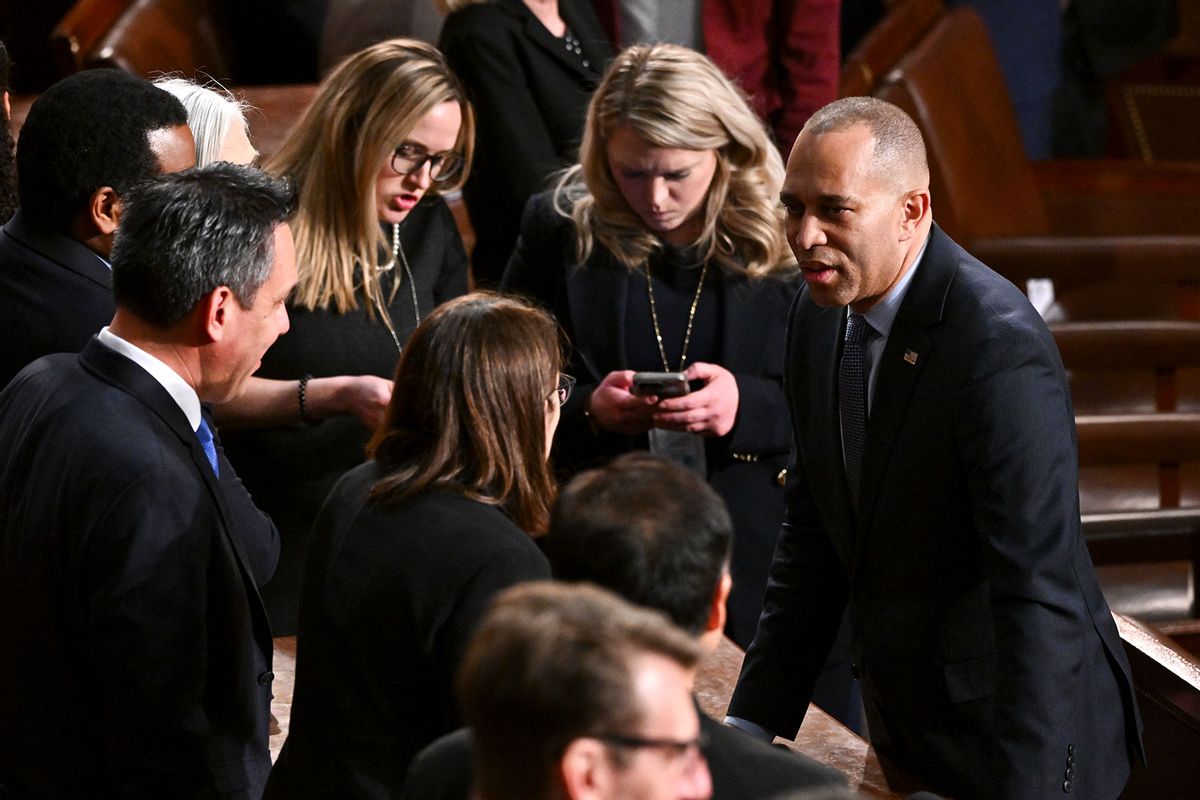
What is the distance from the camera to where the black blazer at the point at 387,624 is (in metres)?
1.78

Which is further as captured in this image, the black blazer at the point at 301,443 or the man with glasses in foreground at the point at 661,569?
the black blazer at the point at 301,443

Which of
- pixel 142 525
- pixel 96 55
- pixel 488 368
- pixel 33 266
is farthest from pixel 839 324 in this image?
pixel 96 55

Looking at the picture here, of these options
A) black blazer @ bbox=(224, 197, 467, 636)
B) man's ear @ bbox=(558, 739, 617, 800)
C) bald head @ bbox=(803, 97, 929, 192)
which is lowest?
black blazer @ bbox=(224, 197, 467, 636)

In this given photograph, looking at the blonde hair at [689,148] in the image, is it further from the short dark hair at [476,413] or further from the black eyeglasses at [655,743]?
the black eyeglasses at [655,743]

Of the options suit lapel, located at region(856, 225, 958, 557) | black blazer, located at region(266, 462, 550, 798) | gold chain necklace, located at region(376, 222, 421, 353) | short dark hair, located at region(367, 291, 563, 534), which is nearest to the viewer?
black blazer, located at region(266, 462, 550, 798)

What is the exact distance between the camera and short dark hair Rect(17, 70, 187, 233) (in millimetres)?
2389

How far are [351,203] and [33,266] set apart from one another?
2.80 feet

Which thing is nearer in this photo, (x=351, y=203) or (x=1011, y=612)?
(x=1011, y=612)

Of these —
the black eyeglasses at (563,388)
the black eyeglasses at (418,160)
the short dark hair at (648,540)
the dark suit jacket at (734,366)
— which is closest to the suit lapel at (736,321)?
the dark suit jacket at (734,366)

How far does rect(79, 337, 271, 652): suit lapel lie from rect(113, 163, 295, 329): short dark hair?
0.23 feet

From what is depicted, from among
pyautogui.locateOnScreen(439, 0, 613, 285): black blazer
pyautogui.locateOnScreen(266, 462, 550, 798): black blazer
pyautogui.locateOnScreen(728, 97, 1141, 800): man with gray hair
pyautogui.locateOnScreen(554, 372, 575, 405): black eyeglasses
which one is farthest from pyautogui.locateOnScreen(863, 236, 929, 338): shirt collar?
pyautogui.locateOnScreen(439, 0, 613, 285): black blazer

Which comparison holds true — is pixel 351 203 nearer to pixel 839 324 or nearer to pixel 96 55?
pixel 839 324

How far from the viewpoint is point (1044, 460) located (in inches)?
80.5

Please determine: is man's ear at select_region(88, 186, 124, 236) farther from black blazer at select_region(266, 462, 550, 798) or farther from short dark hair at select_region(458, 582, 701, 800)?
short dark hair at select_region(458, 582, 701, 800)
